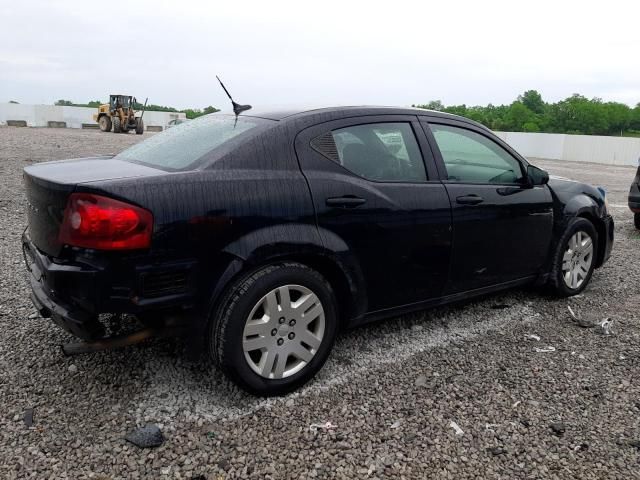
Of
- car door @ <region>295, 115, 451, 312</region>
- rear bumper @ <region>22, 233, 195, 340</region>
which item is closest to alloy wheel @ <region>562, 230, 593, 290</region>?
car door @ <region>295, 115, 451, 312</region>

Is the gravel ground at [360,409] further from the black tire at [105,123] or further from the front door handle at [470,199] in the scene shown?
the black tire at [105,123]

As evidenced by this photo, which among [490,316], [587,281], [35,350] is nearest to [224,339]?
[35,350]

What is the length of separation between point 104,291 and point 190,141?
1150mm

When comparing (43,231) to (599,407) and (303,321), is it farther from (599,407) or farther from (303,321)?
(599,407)

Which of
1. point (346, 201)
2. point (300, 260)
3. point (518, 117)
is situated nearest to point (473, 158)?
point (346, 201)

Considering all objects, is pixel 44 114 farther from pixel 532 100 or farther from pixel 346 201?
pixel 532 100

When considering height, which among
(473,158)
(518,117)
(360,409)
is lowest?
(360,409)

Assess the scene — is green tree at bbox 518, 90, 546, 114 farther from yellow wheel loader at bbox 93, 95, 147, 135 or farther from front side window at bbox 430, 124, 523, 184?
front side window at bbox 430, 124, 523, 184

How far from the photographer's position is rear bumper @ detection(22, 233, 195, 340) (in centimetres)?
258

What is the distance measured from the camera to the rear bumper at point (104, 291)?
2.58 metres

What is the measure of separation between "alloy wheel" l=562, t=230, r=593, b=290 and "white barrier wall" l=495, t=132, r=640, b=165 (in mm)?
29958

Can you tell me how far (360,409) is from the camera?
2992 millimetres

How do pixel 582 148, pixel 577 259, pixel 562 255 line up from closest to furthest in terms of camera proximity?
pixel 562 255 → pixel 577 259 → pixel 582 148

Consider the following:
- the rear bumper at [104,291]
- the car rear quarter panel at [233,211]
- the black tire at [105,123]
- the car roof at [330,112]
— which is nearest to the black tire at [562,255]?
the car roof at [330,112]
